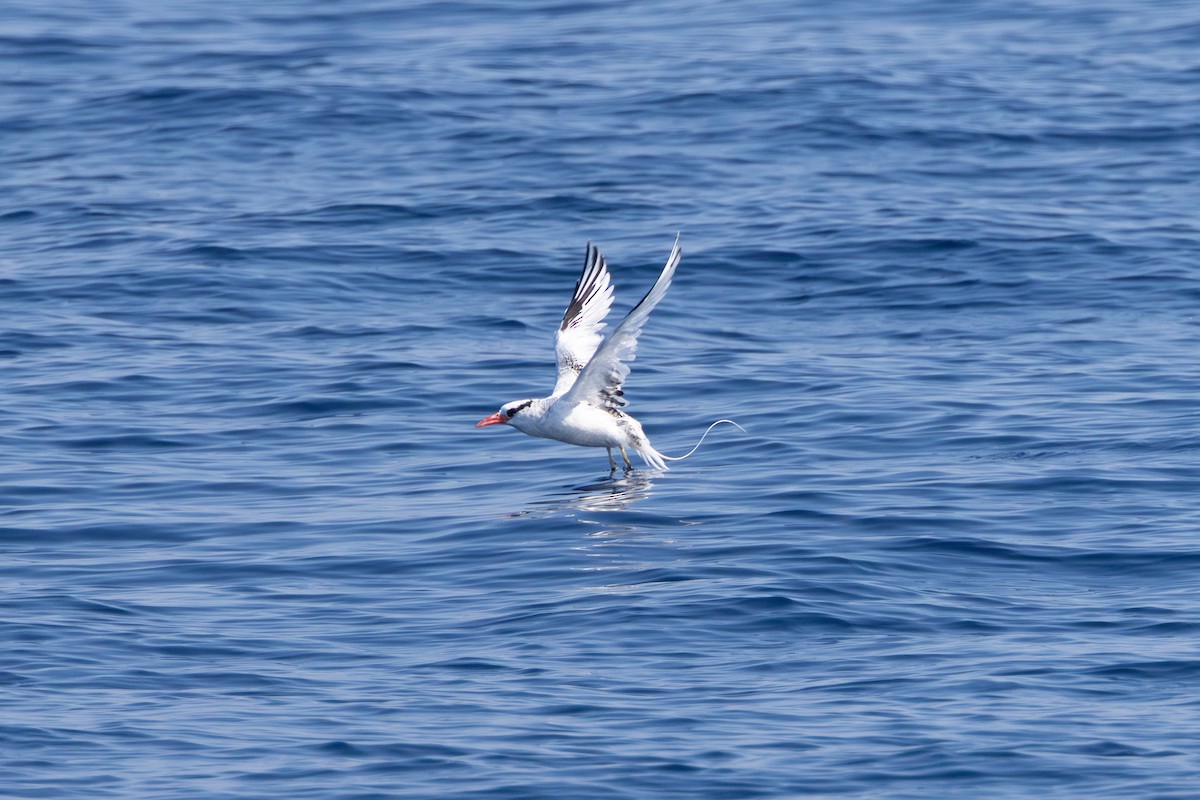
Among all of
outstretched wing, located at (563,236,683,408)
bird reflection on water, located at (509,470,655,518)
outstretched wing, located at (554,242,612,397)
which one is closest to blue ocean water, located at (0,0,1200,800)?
bird reflection on water, located at (509,470,655,518)

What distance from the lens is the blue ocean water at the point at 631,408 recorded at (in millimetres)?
9664

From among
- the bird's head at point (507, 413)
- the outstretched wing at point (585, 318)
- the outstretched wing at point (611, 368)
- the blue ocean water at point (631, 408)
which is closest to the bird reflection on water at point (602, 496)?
the blue ocean water at point (631, 408)

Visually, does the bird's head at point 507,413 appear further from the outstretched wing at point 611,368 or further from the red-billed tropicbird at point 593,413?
the outstretched wing at point 611,368

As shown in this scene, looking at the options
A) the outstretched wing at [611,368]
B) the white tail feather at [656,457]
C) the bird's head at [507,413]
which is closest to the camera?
the outstretched wing at [611,368]

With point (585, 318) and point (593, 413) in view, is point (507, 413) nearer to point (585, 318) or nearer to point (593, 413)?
point (593, 413)

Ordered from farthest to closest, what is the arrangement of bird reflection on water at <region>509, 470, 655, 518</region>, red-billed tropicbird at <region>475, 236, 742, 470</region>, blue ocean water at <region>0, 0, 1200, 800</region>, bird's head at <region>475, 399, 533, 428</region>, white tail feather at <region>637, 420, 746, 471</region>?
white tail feather at <region>637, 420, 746, 471</region> < bird's head at <region>475, 399, 533, 428</region> < red-billed tropicbird at <region>475, 236, 742, 470</region> < bird reflection on water at <region>509, 470, 655, 518</region> < blue ocean water at <region>0, 0, 1200, 800</region>

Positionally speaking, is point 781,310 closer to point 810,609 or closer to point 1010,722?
point 810,609

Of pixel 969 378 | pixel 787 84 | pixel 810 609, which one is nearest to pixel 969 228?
pixel 969 378

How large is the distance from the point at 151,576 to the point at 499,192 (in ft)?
40.5

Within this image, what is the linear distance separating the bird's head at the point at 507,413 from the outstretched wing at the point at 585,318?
1.11 m

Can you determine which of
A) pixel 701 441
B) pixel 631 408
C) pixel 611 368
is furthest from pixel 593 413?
pixel 631 408

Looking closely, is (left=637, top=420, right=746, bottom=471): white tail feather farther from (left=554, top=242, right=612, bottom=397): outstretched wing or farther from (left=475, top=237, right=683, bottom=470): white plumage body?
(left=554, top=242, right=612, bottom=397): outstretched wing

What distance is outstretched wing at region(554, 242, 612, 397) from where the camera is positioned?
16078 mm

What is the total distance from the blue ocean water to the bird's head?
468mm
